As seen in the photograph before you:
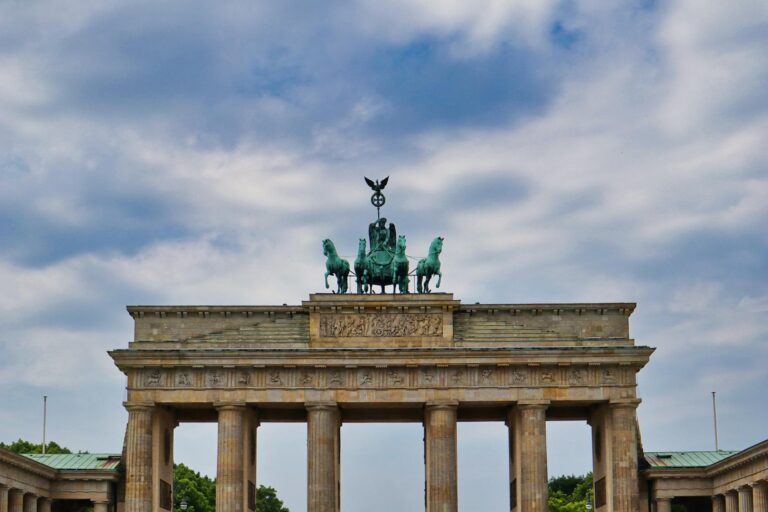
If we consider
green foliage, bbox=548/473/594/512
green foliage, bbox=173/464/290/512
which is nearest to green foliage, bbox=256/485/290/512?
green foliage, bbox=173/464/290/512

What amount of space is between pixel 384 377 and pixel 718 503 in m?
20.4

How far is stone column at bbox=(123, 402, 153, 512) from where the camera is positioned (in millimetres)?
73875

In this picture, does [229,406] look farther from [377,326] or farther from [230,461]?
[377,326]

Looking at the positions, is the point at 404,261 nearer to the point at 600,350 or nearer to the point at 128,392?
the point at 600,350

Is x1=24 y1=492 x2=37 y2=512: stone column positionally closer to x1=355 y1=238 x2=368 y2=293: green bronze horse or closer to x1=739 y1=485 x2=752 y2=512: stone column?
x1=355 y1=238 x2=368 y2=293: green bronze horse

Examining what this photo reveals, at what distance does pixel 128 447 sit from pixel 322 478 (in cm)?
1090

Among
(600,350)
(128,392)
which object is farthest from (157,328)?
(600,350)

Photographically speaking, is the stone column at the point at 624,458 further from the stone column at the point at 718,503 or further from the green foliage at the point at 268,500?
the green foliage at the point at 268,500

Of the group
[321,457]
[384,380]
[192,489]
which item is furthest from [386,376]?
[192,489]

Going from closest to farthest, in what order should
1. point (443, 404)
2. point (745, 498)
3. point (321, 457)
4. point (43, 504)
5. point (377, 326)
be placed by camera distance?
point (745, 498) → point (321, 457) → point (443, 404) → point (43, 504) → point (377, 326)

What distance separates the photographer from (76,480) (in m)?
76.3

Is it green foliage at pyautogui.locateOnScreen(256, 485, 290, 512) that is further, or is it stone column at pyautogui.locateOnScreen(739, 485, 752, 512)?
green foliage at pyautogui.locateOnScreen(256, 485, 290, 512)

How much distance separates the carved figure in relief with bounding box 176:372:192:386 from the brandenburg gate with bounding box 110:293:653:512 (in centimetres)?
6

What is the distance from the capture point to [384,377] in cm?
7494
